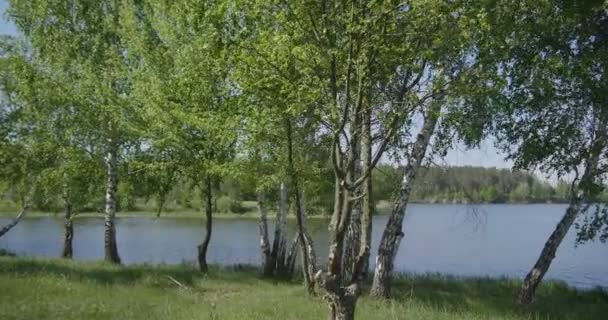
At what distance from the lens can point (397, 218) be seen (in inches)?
534

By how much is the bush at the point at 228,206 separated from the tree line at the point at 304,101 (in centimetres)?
4220

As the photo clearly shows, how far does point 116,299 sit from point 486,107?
845cm

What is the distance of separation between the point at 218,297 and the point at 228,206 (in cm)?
5739

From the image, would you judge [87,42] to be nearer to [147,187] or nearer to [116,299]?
[147,187]

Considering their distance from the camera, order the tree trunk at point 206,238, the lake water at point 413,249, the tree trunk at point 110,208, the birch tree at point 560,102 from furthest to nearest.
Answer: the lake water at point 413,249
the tree trunk at point 110,208
the tree trunk at point 206,238
the birch tree at point 560,102

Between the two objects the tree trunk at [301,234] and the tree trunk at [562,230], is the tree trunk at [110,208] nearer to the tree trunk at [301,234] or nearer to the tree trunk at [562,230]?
the tree trunk at [301,234]

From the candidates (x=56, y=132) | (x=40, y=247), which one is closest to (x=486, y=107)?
(x=56, y=132)

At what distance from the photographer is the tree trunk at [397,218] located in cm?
1346

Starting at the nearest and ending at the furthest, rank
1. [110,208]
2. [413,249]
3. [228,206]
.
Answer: [110,208], [413,249], [228,206]

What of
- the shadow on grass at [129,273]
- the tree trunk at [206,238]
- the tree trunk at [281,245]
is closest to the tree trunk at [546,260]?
the shadow on grass at [129,273]

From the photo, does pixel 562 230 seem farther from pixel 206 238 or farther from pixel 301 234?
pixel 206 238

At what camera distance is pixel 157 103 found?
16.8 metres

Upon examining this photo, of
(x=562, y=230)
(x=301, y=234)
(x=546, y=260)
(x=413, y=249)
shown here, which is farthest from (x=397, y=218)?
(x=413, y=249)

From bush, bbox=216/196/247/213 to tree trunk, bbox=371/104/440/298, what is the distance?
55.2 meters
